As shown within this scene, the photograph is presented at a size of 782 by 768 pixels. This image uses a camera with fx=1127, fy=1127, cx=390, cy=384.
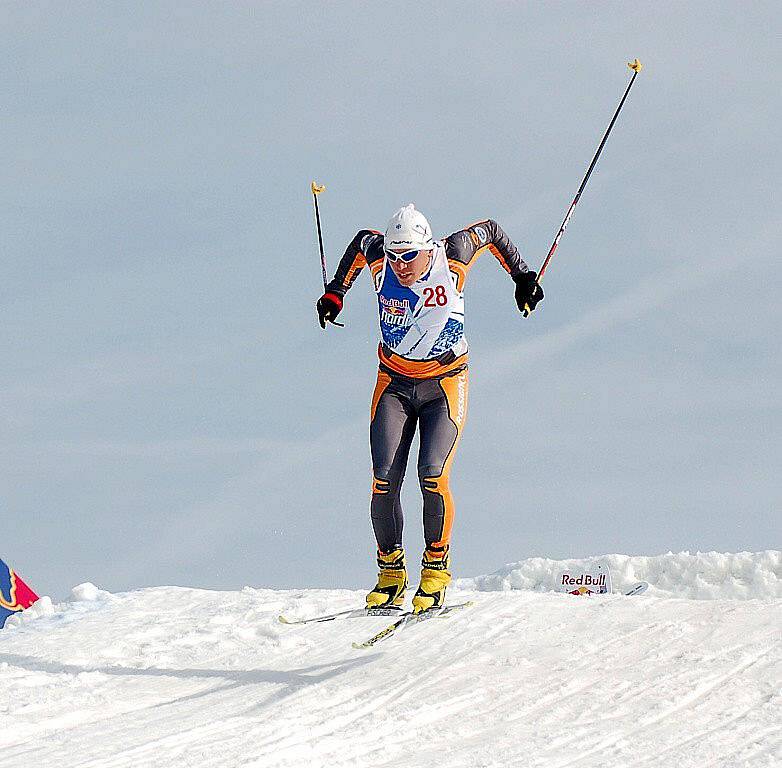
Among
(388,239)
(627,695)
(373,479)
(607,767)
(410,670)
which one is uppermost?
(388,239)

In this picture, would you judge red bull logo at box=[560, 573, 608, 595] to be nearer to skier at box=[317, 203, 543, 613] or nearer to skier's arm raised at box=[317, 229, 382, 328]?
skier at box=[317, 203, 543, 613]

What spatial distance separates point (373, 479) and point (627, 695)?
246 centimetres

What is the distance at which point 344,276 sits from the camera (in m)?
8.51

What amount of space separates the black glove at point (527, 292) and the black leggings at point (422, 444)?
70 centimetres

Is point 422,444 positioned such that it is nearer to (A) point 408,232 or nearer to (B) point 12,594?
(A) point 408,232

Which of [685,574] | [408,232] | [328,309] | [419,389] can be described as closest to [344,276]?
[328,309]

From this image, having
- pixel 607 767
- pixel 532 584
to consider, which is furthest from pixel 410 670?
pixel 532 584

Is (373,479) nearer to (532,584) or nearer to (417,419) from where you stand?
(417,419)

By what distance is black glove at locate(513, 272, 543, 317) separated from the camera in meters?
8.31

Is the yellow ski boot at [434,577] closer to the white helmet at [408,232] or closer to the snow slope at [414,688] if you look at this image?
the snow slope at [414,688]

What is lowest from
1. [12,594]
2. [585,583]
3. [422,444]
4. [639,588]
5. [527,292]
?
[639,588]

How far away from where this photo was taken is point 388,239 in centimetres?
805

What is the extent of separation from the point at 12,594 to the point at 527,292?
644 cm

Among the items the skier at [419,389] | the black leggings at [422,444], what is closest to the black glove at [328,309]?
the skier at [419,389]
